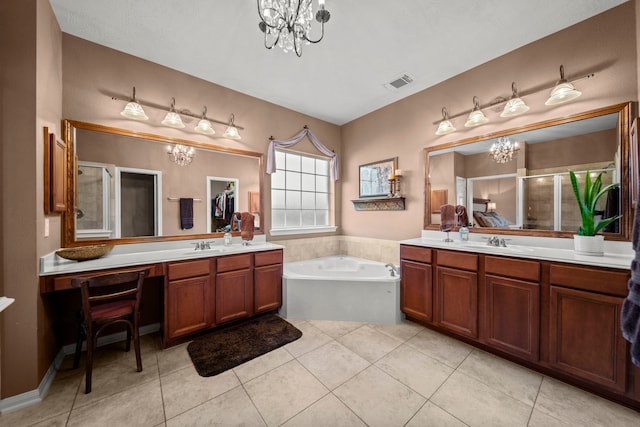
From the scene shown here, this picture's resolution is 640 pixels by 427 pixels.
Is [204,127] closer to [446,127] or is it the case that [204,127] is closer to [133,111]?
[133,111]

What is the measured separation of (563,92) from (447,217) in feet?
4.70

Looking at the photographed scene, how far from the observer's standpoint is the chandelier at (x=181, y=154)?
2.63 metres

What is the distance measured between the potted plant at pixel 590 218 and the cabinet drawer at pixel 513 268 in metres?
0.42

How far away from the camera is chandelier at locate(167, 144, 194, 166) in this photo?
104 inches

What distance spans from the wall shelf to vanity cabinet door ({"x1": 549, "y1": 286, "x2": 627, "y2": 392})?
1.85m

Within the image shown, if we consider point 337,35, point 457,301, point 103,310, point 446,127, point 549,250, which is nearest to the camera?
point 103,310

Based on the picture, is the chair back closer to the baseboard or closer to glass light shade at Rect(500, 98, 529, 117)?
the baseboard

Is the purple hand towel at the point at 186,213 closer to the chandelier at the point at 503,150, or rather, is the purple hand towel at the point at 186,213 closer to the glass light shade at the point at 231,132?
the glass light shade at the point at 231,132

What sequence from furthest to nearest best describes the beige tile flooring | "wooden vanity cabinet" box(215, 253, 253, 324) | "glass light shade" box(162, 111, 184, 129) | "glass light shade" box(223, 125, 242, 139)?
"glass light shade" box(223, 125, 242, 139), "glass light shade" box(162, 111, 184, 129), "wooden vanity cabinet" box(215, 253, 253, 324), the beige tile flooring

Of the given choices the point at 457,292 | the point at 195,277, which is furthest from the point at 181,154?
the point at 457,292

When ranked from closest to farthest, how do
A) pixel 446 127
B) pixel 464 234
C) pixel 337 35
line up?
pixel 337 35, pixel 464 234, pixel 446 127

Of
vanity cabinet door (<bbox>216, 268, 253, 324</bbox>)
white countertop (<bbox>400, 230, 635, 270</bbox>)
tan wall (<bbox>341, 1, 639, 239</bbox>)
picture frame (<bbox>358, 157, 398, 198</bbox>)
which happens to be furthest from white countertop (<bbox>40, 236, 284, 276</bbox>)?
white countertop (<bbox>400, 230, 635, 270</bbox>)

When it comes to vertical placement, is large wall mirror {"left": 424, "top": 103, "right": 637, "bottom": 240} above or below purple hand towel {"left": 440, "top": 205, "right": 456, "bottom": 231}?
above

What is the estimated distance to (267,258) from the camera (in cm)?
276
